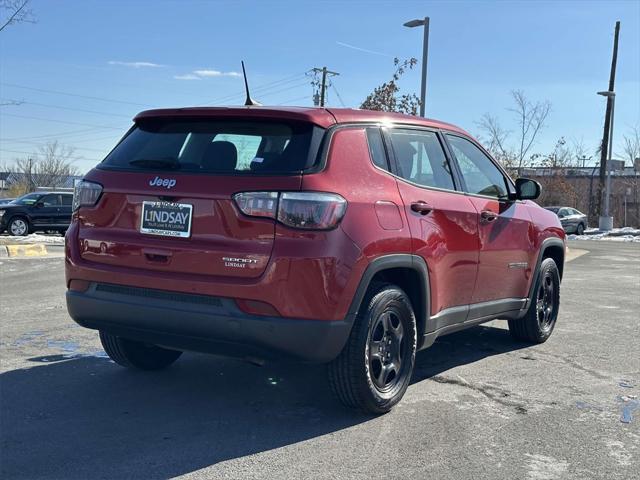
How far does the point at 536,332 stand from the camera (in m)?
6.26

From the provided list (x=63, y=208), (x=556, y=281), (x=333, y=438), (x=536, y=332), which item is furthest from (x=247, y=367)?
(x=63, y=208)

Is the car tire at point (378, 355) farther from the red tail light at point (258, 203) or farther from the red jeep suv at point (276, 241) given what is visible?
the red tail light at point (258, 203)

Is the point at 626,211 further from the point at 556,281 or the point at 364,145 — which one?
the point at 364,145

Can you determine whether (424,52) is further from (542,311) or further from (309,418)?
(309,418)

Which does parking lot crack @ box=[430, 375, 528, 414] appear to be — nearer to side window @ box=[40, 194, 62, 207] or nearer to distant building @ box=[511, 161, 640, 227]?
side window @ box=[40, 194, 62, 207]

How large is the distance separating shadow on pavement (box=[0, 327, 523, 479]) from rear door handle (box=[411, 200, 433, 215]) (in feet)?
4.30

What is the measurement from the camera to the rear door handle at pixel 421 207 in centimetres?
431

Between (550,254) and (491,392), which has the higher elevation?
(550,254)

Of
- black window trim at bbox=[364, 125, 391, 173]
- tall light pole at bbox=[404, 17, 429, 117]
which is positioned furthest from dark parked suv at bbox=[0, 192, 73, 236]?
black window trim at bbox=[364, 125, 391, 173]

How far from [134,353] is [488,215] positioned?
9.18ft

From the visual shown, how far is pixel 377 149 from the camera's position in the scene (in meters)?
4.27

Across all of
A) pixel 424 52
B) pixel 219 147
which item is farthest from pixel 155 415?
pixel 424 52

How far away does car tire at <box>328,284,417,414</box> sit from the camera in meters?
3.94

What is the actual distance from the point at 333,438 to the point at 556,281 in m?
3.59
